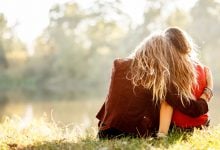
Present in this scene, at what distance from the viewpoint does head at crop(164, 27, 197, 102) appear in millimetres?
4105

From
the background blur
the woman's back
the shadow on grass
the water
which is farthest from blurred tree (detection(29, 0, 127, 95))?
the shadow on grass

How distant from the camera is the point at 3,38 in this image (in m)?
36.5

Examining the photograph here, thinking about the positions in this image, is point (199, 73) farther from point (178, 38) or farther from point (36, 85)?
point (36, 85)

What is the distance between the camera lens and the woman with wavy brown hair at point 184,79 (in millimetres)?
4102

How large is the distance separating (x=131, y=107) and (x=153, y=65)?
386mm

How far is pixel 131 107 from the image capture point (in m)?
4.25

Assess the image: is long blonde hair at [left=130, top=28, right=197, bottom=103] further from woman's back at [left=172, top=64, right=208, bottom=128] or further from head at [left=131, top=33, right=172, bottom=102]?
woman's back at [left=172, top=64, right=208, bottom=128]

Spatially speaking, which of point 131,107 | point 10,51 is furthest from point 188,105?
point 10,51

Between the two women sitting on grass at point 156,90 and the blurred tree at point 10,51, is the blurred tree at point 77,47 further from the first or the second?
the two women sitting on grass at point 156,90

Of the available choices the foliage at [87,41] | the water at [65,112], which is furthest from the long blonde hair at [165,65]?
the foliage at [87,41]

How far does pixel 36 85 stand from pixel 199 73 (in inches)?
1350

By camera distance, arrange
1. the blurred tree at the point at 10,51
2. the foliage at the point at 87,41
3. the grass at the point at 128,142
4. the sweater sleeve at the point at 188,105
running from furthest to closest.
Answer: the blurred tree at the point at 10,51, the foliage at the point at 87,41, the sweater sleeve at the point at 188,105, the grass at the point at 128,142

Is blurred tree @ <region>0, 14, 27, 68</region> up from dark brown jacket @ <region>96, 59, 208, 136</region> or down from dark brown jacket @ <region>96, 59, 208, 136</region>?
up

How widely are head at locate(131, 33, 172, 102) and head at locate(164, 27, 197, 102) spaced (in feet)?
0.16
